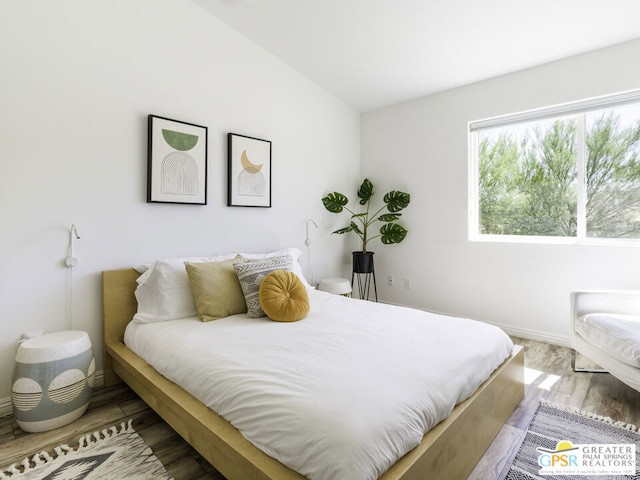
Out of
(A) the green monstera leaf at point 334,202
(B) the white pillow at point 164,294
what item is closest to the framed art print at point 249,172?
(A) the green monstera leaf at point 334,202

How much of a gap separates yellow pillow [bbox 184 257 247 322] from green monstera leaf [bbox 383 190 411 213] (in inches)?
83.8

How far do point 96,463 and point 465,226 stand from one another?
11.2ft

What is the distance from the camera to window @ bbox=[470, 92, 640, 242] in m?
2.79

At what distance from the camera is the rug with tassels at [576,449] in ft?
5.00

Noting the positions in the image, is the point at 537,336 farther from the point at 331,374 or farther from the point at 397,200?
the point at 331,374

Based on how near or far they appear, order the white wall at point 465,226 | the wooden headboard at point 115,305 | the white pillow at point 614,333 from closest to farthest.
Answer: the white pillow at point 614,333 < the wooden headboard at point 115,305 < the white wall at point 465,226

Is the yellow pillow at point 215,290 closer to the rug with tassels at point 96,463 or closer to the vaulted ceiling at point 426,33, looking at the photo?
the rug with tassels at point 96,463

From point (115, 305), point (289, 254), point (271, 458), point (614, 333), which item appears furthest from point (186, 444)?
point (614, 333)

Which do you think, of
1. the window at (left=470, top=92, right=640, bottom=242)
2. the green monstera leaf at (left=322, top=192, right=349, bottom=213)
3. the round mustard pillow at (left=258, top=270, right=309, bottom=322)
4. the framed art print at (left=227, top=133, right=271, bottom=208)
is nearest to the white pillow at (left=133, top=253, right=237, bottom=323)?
the round mustard pillow at (left=258, top=270, right=309, bottom=322)

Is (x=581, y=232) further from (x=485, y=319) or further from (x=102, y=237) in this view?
(x=102, y=237)

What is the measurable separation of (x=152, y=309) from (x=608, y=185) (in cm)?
370

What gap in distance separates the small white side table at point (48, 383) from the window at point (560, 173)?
3.54 meters

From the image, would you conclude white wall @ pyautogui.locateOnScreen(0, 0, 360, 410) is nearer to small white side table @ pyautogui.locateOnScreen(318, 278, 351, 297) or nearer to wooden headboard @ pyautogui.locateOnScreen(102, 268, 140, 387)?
wooden headboard @ pyautogui.locateOnScreen(102, 268, 140, 387)

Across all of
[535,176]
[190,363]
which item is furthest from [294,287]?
[535,176]
